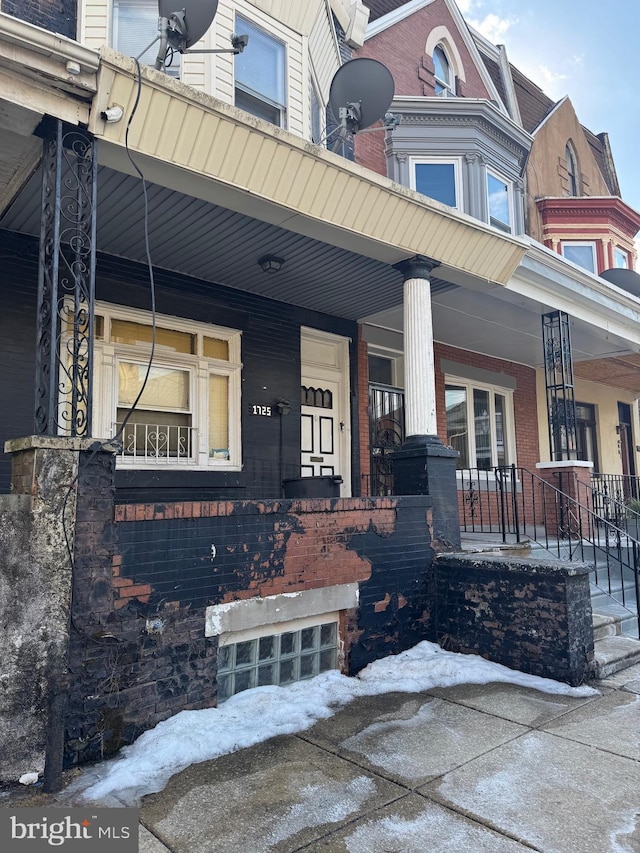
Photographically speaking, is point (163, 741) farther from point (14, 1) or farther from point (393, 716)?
point (14, 1)

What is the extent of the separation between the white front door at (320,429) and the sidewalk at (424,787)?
423 cm

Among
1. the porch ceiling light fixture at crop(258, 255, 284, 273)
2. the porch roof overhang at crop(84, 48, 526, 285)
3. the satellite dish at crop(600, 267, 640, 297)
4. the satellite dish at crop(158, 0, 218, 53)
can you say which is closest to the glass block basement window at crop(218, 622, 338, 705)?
the porch roof overhang at crop(84, 48, 526, 285)

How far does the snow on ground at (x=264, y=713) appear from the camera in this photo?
11.5 ft

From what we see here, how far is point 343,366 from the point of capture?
9.06 metres

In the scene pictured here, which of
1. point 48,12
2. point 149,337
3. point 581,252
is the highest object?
point 581,252

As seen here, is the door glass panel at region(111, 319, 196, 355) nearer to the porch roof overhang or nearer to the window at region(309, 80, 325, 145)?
the porch roof overhang

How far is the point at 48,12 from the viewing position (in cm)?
571

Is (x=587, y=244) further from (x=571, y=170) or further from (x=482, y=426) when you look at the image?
(x=482, y=426)

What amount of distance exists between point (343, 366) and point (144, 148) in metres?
4.80

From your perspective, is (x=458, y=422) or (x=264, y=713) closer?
(x=264, y=713)

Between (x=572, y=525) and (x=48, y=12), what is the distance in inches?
338

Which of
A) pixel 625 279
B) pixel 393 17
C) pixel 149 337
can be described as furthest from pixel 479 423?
pixel 393 17

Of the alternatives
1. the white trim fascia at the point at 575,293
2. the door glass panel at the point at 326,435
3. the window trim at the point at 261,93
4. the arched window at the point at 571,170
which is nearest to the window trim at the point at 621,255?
the arched window at the point at 571,170

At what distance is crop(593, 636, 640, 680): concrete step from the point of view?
522 cm
